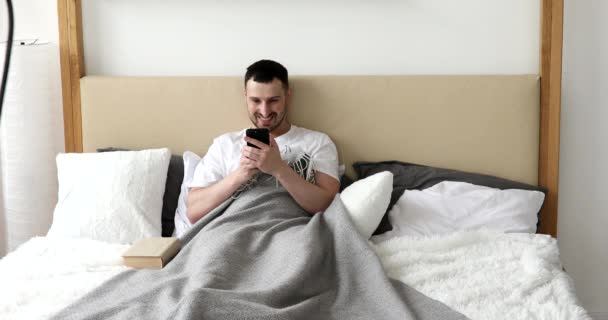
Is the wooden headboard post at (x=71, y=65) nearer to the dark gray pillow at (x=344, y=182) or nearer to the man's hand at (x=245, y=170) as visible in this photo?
the man's hand at (x=245, y=170)

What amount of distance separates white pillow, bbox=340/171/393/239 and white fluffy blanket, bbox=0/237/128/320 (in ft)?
2.48

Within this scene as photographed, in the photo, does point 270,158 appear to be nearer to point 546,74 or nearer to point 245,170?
point 245,170

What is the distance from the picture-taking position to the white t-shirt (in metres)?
2.52

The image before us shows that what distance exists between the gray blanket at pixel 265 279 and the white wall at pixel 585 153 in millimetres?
1080

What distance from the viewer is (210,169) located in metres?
2.54

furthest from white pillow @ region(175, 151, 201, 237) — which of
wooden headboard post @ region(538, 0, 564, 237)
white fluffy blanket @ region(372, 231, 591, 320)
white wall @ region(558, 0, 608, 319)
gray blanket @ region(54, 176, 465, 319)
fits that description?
white wall @ region(558, 0, 608, 319)

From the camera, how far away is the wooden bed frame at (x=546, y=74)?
8.62ft

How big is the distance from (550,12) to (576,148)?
0.55 m

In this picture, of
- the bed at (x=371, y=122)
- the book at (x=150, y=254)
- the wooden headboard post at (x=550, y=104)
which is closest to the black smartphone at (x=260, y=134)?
the bed at (x=371, y=122)

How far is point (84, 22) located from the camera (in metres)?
2.88

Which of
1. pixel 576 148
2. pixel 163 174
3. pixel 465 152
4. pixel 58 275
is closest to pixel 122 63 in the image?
pixel 163 174

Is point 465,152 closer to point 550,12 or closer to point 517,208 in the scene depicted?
point 517,208

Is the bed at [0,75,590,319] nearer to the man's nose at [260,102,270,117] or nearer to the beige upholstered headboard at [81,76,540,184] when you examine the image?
the beige upholstered headboard at [81,76,540,184]

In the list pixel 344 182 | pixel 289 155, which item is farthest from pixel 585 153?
pixel 289 155
